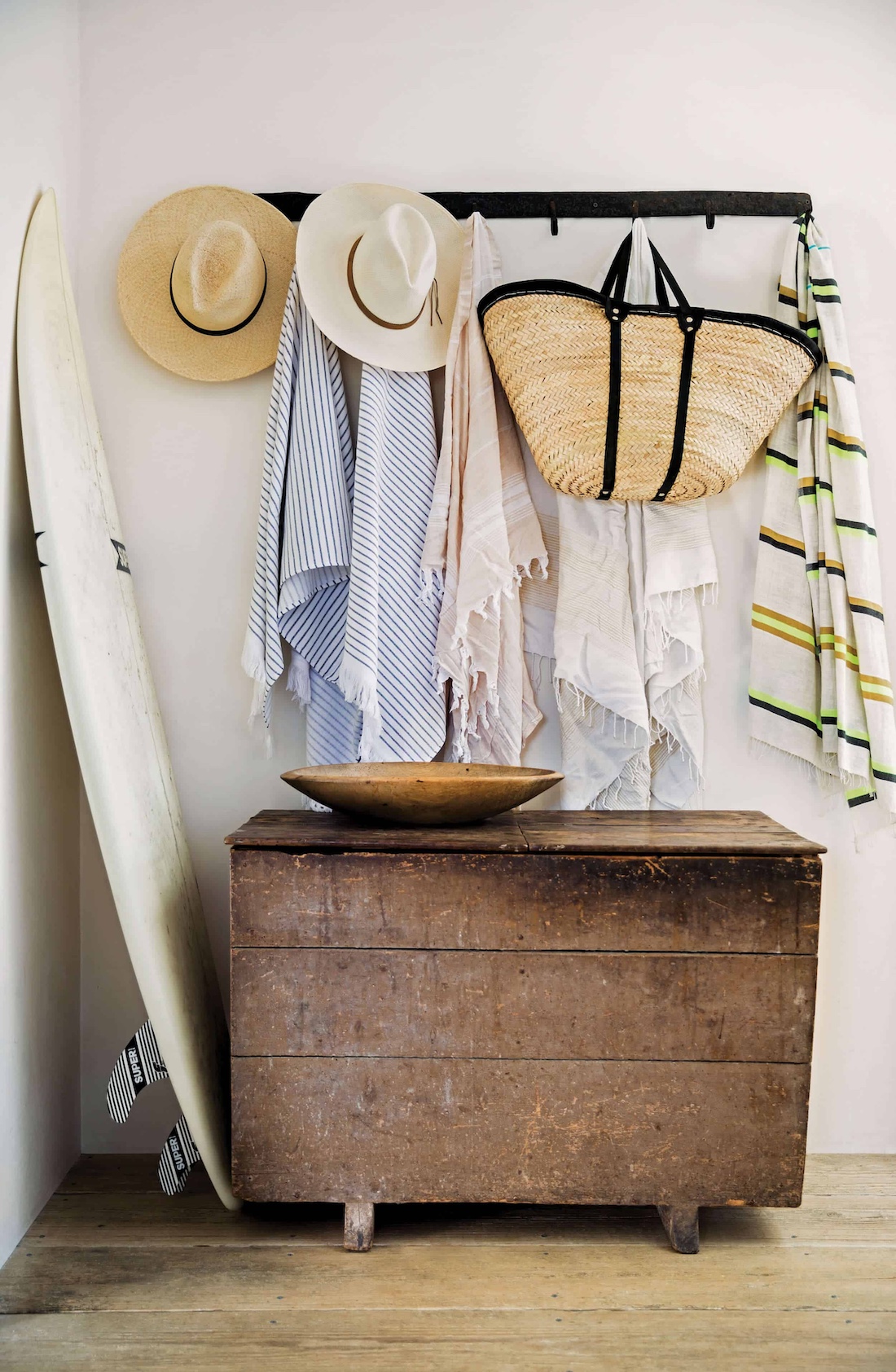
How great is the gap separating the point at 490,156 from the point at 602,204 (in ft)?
0.78

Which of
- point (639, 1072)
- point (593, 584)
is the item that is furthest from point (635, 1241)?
point (593, 584)

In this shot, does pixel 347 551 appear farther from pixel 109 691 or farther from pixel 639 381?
pixel 639 381

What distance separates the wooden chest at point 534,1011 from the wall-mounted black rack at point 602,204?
1.20m

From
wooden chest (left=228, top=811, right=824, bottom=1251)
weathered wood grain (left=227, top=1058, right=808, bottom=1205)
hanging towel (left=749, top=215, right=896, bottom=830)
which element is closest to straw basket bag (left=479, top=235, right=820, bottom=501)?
hanging towel (left=749, top=215, right=896, bottom=830)

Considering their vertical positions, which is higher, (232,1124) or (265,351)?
(265,351)

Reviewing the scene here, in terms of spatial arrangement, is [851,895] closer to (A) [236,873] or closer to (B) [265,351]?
(A) [236,873]

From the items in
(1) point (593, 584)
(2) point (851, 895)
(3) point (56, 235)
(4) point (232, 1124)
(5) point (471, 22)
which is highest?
(5) point (471, 22)

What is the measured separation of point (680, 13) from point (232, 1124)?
2161 mm

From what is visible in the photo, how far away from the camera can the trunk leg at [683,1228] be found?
158cm

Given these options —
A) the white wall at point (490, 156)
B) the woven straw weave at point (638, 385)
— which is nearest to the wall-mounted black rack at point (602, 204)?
the white wall at point (490, 156)

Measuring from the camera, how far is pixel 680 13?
1.93 meters

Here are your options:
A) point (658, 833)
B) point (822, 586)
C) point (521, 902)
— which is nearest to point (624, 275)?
point (822, 586)

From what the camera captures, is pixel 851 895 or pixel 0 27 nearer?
pixel 0 27

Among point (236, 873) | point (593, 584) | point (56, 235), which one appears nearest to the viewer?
point (236, 873)
